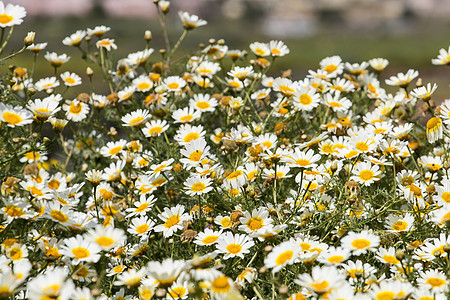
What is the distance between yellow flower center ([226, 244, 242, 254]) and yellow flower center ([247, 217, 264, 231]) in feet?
0.23

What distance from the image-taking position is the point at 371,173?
6.02 feet

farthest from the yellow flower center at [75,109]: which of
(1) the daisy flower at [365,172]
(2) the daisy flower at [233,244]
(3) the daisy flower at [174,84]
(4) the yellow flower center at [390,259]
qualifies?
(4) the yellow flower center at [390,259]

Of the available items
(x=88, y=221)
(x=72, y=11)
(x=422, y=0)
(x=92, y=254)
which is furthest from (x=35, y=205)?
(x=422, y=0)

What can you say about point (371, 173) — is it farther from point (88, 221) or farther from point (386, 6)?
point (386, 6)

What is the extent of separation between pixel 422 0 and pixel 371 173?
59169mm

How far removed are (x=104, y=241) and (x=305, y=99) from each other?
1.09 metres

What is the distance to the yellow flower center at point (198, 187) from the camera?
174 centimetres

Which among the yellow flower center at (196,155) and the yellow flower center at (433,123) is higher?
the yellow flower center at (433,123)

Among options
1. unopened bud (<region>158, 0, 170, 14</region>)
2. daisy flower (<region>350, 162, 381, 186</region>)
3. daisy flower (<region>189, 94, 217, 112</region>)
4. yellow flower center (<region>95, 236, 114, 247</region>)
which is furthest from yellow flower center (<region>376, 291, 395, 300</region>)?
unopened bud (<region>158, 0, 170, 14</region>)

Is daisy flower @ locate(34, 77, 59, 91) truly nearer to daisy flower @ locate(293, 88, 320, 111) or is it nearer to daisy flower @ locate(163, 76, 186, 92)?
daisy flower @ locate(163, 76, 186, 92)

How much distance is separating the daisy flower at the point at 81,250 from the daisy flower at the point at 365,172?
0.93 m

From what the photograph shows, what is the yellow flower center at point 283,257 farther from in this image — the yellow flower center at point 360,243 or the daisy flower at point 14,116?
the daisy flower at point 14,116

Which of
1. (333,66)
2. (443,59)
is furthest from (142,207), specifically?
(443,59)

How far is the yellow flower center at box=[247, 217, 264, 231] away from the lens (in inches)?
62.9
